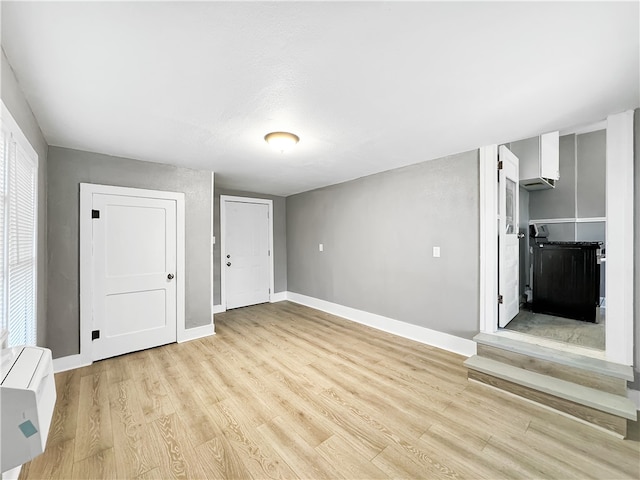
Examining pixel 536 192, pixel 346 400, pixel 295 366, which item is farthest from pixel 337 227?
pixel 536 192

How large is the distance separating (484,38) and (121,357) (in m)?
4.14

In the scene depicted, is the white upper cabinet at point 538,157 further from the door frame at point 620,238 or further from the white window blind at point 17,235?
the white window blind at point 17,235

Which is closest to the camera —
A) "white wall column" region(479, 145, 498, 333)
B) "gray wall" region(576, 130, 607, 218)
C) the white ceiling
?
the white ceiling

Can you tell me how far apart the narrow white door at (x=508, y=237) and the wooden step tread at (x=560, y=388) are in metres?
0.71

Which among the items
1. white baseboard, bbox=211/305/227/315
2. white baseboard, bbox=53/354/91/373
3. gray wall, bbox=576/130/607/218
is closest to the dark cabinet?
gray wall, bbox=576/130/607/218

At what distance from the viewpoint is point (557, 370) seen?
6.81ft

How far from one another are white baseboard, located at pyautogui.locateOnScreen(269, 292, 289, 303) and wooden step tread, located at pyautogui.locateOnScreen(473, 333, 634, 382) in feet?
12.3

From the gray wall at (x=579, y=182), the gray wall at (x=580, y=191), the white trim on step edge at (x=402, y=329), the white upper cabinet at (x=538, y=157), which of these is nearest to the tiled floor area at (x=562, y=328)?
the white trim on step edge at (x=402, y=329)

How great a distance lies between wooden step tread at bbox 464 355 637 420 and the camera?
1718 millimetres

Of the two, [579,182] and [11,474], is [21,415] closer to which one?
[11,474]

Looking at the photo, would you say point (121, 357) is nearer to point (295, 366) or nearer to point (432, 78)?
point (295, 366)

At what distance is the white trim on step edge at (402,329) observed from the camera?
288cm

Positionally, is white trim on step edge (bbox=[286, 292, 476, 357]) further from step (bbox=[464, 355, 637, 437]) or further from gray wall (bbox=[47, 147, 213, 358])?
gray wall (bbox=[47, 147, 213, 358])

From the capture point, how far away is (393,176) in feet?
11.6
